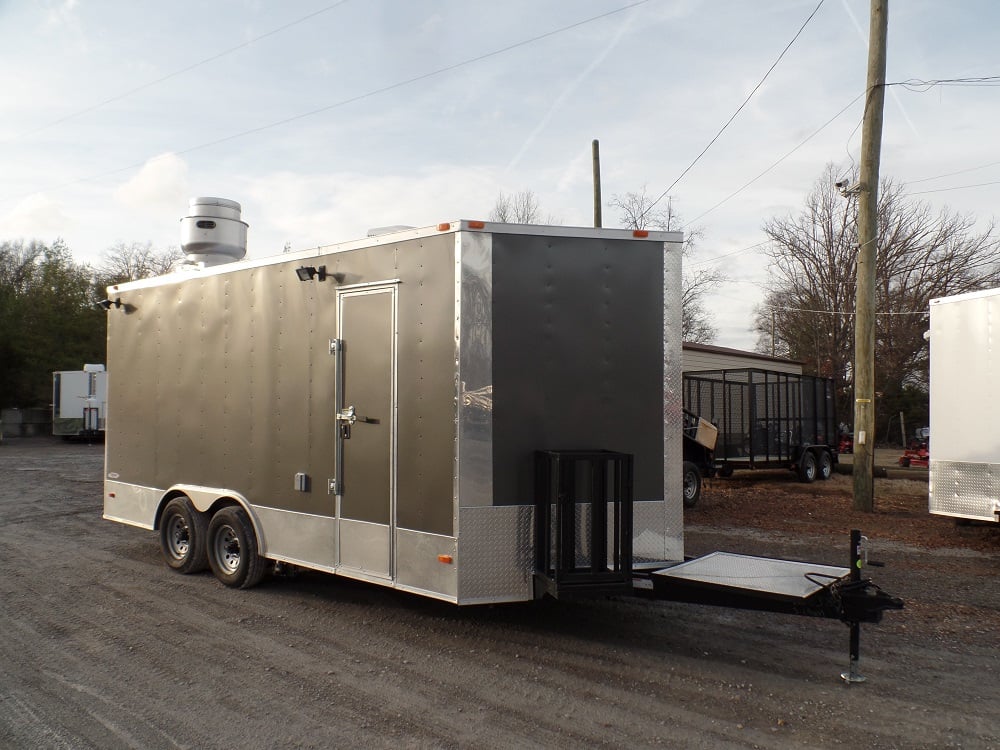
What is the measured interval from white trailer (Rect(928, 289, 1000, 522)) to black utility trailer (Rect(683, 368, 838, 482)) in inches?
222

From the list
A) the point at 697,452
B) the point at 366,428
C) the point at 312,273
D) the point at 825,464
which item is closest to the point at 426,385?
the point at 366,428

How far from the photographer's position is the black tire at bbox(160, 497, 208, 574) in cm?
738

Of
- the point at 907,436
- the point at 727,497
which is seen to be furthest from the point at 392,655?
the point at 907,436

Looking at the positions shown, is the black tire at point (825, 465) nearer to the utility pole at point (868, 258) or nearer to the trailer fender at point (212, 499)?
the utility pole at point (868, 258)

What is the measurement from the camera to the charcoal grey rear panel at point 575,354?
5242 mm

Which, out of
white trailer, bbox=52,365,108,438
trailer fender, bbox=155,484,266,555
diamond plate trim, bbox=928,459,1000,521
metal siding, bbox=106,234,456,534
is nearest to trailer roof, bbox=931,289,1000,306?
diamond plate trim, bbox=928,459,1000,521

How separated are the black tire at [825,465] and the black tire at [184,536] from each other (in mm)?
13892

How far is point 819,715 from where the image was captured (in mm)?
4230

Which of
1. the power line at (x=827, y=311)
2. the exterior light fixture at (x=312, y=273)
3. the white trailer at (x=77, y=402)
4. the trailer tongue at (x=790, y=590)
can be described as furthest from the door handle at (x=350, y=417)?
the power line at (x=827, y=311)

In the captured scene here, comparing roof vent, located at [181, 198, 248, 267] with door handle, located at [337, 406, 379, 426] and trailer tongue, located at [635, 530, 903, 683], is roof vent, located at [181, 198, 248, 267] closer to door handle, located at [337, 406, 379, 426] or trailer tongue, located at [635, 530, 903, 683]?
door handle, located at [337, 406, 379, 426]

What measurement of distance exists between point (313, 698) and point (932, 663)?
395cm

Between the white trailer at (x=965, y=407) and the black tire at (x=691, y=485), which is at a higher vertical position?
the white trailer at (x=965, y=407)

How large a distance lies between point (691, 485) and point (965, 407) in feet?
14.8

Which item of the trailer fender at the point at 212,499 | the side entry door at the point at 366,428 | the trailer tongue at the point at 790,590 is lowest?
the trailer tongue at the point at 790,590
